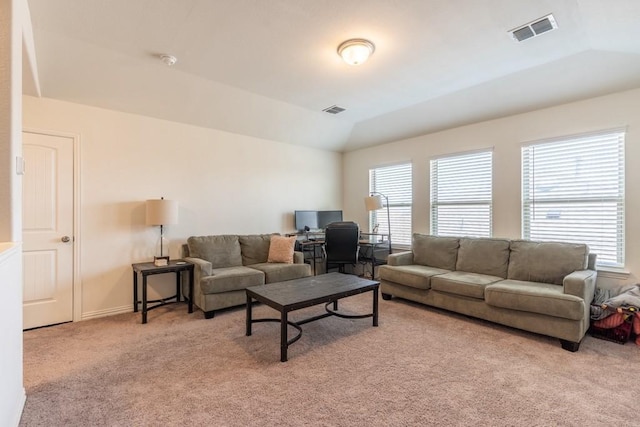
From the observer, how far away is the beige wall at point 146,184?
11.5ft

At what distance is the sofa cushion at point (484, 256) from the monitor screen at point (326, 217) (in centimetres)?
232

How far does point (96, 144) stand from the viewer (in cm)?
358

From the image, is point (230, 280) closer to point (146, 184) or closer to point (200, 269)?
point (200, 269)

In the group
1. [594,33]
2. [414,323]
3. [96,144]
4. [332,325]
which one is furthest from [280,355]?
[594,33]

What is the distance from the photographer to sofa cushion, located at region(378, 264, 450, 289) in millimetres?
3758

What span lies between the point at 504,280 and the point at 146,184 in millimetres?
4510

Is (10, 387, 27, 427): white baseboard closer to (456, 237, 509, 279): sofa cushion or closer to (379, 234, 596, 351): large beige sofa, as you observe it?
(379, 234, 596, 351): large beige sofa

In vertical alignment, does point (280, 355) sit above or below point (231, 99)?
below

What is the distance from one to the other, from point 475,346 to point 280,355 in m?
1.76

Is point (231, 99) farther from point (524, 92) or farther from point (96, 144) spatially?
point (524, 92)

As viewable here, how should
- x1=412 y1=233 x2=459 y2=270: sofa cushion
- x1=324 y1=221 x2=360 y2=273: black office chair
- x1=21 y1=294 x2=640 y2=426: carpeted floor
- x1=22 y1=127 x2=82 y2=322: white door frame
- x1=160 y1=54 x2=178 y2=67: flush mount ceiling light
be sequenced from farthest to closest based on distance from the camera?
x1=324 y1=221 x2=360 y2=273: black office chair < x1=412 y1=233 x2=459 y2=270: sofa cushion < x1=22 y1=127 x2=82 y2=322: white door frame < x1=160 y1=54 x2=178 y2=67: flush mount ceiling light < x1=21 y1=294 x2=640 y2=426: carpeted floor

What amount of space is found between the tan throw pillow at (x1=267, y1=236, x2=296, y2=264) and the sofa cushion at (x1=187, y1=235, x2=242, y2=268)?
47 cm

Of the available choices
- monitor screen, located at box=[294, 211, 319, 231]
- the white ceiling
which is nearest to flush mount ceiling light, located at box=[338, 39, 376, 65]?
the white ceiling

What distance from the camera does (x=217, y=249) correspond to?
420cm
